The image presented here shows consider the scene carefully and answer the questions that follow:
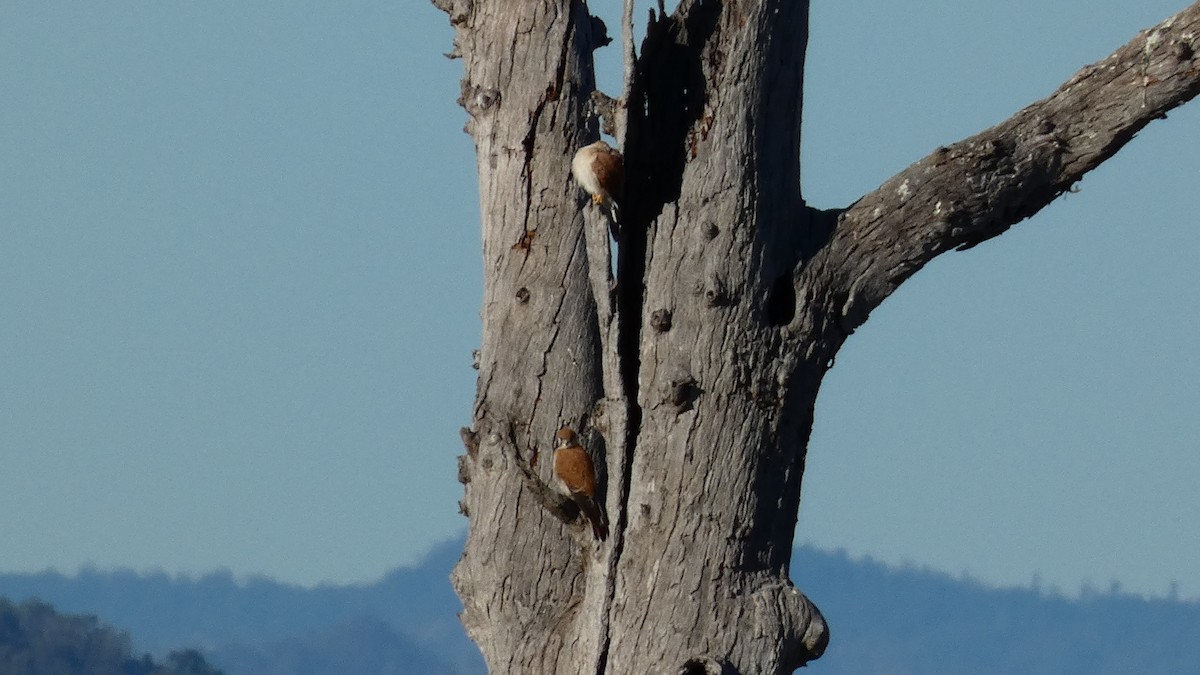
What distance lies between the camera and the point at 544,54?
19.9ft

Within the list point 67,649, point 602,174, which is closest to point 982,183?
point 602,174

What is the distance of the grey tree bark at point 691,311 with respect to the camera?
17.8 feet

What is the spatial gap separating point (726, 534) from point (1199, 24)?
220 cm

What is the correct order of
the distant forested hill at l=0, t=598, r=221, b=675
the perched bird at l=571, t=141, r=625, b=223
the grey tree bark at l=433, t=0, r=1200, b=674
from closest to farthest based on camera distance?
the grey tree bark at l=433, t=0, r=1200, b=674, the perched bird at l=571, t=141, r=625, b=223, the distant forested hill at l=0, t=598, r=221, b=675

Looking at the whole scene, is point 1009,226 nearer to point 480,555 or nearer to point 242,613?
point 480,555

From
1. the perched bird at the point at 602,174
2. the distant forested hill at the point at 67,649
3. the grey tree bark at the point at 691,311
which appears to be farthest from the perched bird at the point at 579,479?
the distant forested hill at the point at 67,649

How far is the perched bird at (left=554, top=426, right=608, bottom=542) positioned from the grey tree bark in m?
0.07

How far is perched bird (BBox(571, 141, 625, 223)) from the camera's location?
5562 millimetres

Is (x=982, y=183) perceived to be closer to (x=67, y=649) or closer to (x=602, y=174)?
(x=602, y=174)

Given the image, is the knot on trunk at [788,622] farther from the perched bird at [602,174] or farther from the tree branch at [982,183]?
the perched bird at [602,174]

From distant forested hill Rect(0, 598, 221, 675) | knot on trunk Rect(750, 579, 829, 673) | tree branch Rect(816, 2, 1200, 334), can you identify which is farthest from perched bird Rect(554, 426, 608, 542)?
distant forested hill Rect(0, 598, 221, 675)

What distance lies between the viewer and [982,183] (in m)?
5.59

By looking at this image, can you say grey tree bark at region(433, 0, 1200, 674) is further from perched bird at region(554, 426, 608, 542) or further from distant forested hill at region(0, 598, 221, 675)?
distant forested hill at region(0, 598, 221, 675)

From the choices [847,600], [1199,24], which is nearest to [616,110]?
[1199,24]
